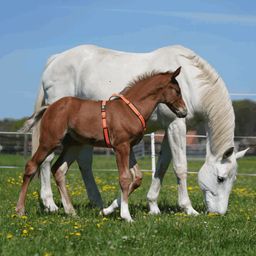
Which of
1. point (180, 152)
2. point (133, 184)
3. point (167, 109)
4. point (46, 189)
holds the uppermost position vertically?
point (167, 109)

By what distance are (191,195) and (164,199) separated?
77 centimetres

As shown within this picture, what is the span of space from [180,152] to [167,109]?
1.84ft

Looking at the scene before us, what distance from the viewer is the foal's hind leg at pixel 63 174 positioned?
7.34 meters

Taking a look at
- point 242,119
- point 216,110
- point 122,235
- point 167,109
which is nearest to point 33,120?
point 167,109

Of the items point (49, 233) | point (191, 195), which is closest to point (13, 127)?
point (191, 195)

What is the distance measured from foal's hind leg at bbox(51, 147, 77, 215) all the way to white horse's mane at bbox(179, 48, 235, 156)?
173cm

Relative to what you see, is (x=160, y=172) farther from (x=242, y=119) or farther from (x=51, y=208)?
(x=242, y=119)

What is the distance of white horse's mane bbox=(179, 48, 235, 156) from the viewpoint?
7.83m

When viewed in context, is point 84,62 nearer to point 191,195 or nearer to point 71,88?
point 71,88

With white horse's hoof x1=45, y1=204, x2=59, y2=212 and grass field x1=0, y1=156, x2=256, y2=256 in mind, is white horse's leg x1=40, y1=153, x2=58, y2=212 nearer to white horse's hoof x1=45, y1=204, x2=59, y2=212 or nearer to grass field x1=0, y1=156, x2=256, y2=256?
white horse's hoof x1=45, y1=204, x2=59, y2=212

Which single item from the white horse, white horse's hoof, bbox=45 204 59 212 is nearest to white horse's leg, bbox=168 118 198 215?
the white horse

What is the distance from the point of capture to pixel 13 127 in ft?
202

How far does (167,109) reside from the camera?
26.1 ft

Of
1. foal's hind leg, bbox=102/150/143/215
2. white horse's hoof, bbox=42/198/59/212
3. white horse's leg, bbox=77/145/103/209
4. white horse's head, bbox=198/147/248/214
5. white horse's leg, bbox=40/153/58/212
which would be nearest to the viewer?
foal's hind leg, bbox=102/150/143/215
